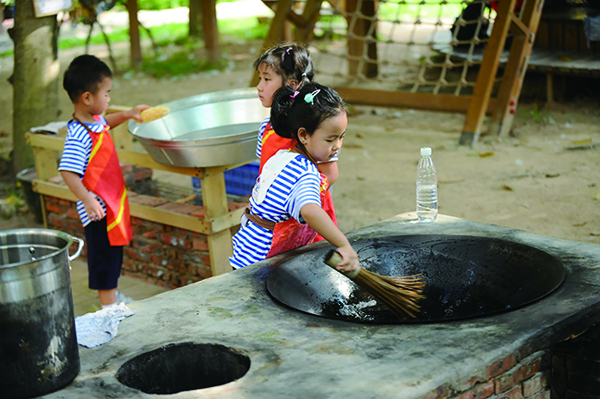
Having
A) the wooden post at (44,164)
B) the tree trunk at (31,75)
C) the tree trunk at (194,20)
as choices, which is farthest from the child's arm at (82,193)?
the tree trunk at (194,20)

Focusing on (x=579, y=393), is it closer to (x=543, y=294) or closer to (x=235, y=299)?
(x=543, y=294)

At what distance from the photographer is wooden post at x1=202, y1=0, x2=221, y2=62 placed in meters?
10.8

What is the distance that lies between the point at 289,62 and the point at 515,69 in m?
4.19

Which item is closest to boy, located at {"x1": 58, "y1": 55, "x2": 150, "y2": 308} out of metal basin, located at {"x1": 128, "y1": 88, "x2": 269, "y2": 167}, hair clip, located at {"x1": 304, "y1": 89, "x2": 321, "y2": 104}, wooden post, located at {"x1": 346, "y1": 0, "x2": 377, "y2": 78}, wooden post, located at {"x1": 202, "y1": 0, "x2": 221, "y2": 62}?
metal basin, located at {"x1": 128, "y1": 88, "x2": 269, "y2": 167}

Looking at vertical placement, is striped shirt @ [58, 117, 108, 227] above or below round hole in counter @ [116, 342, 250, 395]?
above

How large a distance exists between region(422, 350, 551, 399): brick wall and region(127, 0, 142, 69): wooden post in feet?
31.8

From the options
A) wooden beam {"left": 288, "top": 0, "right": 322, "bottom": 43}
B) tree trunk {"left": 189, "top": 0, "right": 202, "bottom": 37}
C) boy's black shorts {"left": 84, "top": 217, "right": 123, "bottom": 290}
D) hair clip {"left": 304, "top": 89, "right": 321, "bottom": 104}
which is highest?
hair clip {"left": 304, "top": 89, "right": 321, "bottom": 104}

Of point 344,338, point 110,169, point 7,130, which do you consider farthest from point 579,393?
point 7,130

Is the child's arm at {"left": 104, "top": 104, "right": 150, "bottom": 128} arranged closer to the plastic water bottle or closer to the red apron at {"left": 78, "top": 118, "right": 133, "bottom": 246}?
the red apron at {"left": 78, "top": 118, "right": 133, "bottom": 246}

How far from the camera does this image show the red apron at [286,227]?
269cm

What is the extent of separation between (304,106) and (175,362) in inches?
37.0

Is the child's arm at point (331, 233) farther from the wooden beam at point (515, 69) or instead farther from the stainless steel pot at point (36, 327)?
the wooden beam at point (515, 69)

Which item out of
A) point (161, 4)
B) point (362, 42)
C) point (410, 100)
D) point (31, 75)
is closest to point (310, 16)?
point (362, 42)

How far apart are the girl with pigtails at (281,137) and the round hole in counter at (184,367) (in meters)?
0.79
